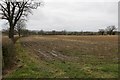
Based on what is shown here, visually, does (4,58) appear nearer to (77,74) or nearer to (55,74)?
(55,74)

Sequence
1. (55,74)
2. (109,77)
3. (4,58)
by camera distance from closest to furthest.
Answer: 1. (109,77)
2. (55,74)
3. (4,58)

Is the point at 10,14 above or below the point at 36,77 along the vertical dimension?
above

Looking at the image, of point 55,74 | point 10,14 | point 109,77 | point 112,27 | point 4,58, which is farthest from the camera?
point 112,27

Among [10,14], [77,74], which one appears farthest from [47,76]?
[10,14]

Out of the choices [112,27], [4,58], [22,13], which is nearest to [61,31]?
[112,27]

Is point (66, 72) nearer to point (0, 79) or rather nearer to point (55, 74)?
point (55, 74)

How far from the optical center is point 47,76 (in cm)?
1201

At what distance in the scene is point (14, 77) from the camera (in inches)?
468

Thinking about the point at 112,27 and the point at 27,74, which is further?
the point at 112,27

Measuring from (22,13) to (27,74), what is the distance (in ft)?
96.3

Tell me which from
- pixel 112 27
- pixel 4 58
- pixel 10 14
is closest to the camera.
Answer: pixel 4 58

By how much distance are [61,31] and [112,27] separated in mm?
26875

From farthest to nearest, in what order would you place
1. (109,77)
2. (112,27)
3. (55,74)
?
(112,27), (55,74), (109,77)

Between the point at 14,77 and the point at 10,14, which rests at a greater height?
the point at 10,14
